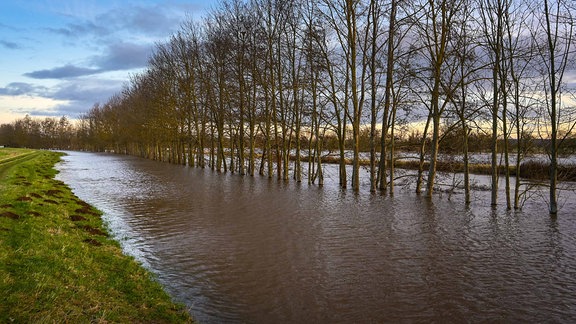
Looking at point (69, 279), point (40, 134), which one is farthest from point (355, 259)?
point (40, 134)

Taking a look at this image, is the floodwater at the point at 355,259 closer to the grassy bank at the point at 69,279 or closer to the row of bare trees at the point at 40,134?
the grassy bank at the point at 69,279

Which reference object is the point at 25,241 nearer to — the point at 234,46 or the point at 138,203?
the point at 138,203

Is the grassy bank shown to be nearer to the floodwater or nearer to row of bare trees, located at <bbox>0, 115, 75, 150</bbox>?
the floodwater

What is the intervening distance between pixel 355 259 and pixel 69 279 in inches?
Result: 226

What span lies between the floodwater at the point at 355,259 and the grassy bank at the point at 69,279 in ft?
1.77

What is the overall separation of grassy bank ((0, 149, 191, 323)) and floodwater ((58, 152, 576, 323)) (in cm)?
54

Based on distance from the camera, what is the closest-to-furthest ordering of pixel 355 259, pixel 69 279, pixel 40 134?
1. pixel 69 279
2. pixel 355 259
3. pixel 40 134

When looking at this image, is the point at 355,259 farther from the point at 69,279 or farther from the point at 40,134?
the point at 40,134

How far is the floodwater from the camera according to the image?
6410 millimetres

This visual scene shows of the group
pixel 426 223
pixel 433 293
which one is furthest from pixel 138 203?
pixel 433 293

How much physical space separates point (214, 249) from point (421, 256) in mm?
4995

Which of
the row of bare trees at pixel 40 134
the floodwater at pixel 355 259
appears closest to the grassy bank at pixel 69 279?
the floodwater at pixel 355 259

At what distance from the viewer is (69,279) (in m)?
6.35

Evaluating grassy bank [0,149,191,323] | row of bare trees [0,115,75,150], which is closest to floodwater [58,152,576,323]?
grassy bank [0,149,191,323]
